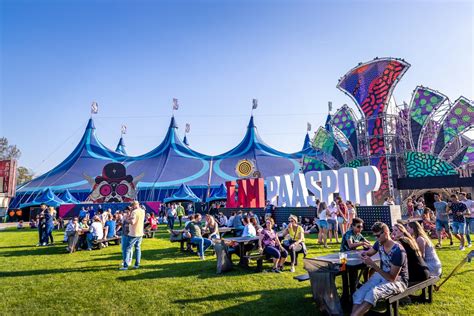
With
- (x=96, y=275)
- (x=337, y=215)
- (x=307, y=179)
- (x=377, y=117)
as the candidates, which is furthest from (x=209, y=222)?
(x=377, y=117)

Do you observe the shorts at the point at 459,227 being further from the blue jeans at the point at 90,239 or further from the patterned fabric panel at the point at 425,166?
the patterned fabric panel at the point at 425,166

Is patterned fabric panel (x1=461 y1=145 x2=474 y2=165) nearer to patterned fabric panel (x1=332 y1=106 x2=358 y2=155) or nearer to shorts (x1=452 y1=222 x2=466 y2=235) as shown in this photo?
patterned fabric panel (x1=332 y1=106 x2=358 y2=155)

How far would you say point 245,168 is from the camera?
34.7 m

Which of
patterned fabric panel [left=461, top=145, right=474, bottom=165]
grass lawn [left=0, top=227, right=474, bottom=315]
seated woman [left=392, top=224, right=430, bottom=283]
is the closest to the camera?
seated woman [left=392, top=224, right=430, bottom=283]

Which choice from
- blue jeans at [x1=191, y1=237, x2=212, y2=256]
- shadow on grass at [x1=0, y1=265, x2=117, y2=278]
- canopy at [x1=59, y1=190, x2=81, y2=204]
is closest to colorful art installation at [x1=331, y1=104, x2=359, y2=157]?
blue jeans at [x1=191, y1=237, x2=212, y2=256]

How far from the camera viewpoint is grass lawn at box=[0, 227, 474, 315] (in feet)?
14.6

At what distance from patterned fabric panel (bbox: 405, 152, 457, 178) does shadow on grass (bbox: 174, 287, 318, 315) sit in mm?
19356

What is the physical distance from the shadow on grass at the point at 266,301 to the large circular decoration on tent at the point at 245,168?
28765 millimetres

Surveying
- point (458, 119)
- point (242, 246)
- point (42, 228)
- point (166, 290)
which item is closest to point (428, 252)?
point (242, 246)

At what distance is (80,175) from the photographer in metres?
34.8

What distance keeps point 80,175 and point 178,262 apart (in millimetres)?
31139

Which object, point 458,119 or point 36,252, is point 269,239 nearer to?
point 36,252

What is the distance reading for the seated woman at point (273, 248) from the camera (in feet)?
21.2

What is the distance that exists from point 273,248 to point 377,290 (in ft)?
9.85
